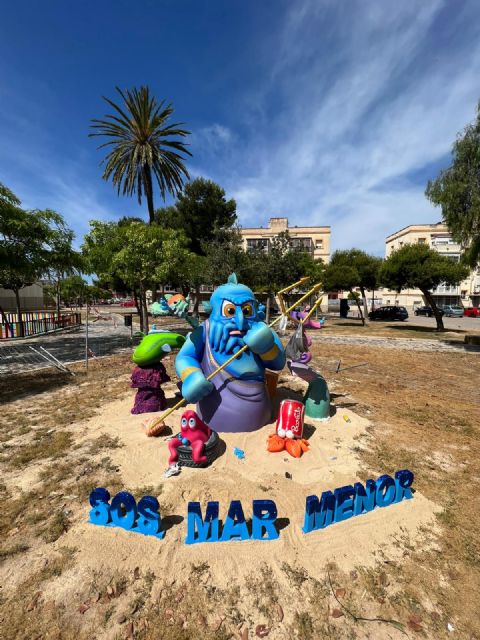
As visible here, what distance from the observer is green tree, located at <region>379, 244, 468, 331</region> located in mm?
20281

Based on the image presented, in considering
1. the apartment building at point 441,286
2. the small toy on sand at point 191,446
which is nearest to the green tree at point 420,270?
the small toy on sand at point 191,446

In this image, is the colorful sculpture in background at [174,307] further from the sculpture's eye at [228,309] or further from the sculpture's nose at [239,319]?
the sculpture's nose at [239,319]

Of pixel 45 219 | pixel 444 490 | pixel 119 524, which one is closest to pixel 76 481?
pixel 119 524

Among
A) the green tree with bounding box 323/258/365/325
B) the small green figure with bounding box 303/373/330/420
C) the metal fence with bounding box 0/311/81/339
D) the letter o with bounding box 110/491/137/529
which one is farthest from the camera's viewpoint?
the green tree with bounding box 323/258/365/325

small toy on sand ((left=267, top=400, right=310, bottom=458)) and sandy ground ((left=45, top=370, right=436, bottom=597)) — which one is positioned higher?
small toy on sand ((left=267, top=400, right=310, bottom=458))

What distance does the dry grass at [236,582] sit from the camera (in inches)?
95.0

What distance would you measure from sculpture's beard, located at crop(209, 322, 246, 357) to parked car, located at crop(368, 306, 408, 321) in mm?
31642

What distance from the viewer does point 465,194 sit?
44.1ft

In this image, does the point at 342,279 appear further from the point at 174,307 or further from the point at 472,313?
the point at 174,307

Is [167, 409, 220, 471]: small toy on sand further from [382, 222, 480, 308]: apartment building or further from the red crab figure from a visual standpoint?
[382, 222, 480, 308]: apartment building

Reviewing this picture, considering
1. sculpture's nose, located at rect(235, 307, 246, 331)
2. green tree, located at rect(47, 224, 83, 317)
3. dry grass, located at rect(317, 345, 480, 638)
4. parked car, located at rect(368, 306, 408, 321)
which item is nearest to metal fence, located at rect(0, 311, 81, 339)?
green tree, located at rect(47, 224, 83, 317)

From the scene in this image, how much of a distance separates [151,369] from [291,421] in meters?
3.05

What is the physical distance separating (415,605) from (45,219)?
1480 centimetres

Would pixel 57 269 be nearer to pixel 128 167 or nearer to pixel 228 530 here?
pixel 128 167
